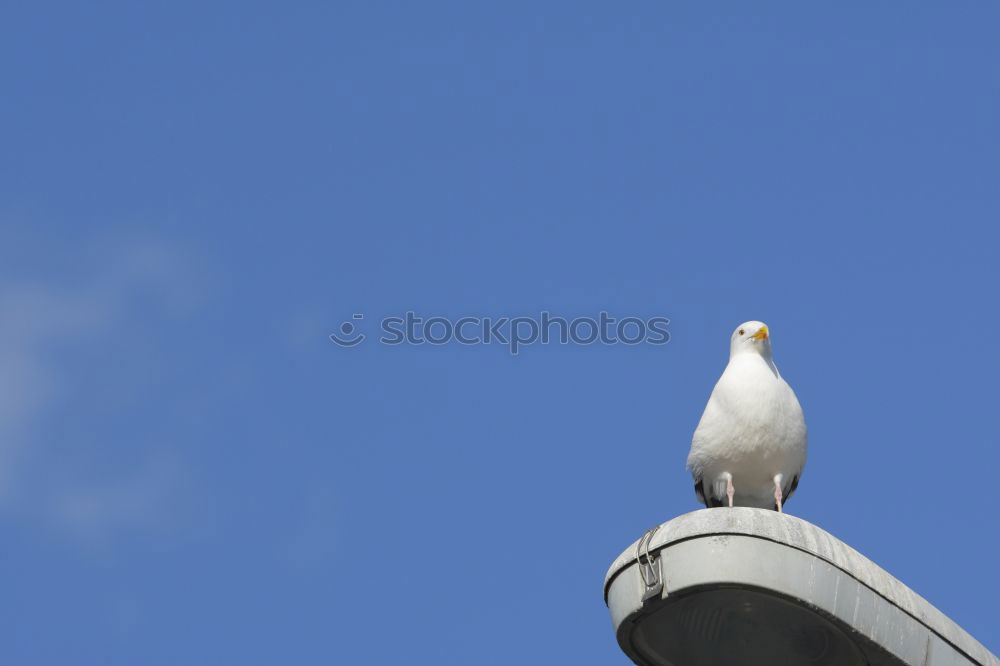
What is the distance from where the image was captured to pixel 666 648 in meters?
9.80

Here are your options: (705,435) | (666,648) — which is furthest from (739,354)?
(666,648)

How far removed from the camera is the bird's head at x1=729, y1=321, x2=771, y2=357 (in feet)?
50.8

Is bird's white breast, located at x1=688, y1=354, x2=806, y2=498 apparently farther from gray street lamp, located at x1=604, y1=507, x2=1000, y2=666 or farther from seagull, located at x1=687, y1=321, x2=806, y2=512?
gray street lamp, located at x1=604, y1=507, x2=1000, y2=666

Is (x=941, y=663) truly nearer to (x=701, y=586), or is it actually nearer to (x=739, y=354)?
(x=701, y=586)

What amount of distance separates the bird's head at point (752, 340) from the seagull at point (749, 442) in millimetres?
489

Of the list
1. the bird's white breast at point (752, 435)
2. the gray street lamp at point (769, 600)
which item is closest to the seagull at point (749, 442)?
the bird's white breast at point (752, 435)

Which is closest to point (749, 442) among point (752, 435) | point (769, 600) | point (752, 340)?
point (752, 435)

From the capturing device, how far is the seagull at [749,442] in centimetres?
1421

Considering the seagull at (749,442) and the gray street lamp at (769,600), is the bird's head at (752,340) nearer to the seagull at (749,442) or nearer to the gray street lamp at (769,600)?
the seagull at (749,442)

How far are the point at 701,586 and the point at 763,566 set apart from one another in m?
0.40

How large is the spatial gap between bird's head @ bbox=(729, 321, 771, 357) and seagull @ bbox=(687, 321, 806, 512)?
489 mm

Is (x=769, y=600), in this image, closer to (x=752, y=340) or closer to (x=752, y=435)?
(x=752, y=435)

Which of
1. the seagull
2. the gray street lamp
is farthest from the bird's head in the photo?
the gray street lamp

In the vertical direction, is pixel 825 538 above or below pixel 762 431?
below
